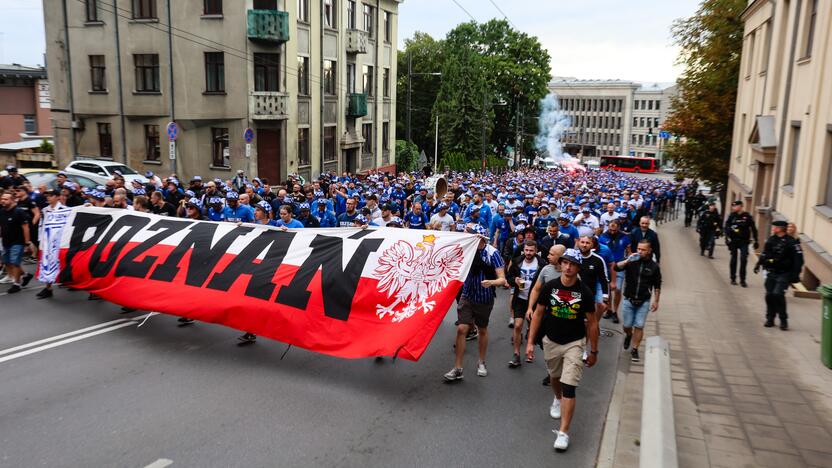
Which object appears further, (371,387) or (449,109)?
(449,109)

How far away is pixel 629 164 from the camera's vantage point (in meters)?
92.2

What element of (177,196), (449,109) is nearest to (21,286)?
(177,196)

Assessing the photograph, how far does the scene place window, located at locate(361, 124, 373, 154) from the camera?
138 feet

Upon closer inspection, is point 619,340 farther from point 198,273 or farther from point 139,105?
point 139,105

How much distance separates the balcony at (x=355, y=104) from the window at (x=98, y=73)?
520 inches

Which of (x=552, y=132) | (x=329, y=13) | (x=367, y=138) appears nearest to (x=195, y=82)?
(x=329, y=13)

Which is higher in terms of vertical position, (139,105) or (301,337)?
(139,105)

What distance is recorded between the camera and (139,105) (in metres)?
Result: 31.0

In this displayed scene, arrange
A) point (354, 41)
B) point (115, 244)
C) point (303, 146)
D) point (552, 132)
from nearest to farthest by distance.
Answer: point (115, 244), point (303, 146), point (354, 41), point (552, 132)

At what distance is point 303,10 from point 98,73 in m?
10.7

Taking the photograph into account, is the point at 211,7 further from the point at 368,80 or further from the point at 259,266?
the point at 259,266

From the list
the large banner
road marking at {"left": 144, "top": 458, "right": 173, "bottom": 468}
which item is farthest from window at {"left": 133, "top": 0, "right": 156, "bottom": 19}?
road marking at {"left": 144, "top": 458, "right": 173, "bottom": 468}

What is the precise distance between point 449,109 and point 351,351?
191ft

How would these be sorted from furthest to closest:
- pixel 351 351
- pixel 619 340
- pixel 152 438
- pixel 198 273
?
1. pixel 619 340
2. pixel 198 273
3. pixel 351 351
4. pixel 152 438
